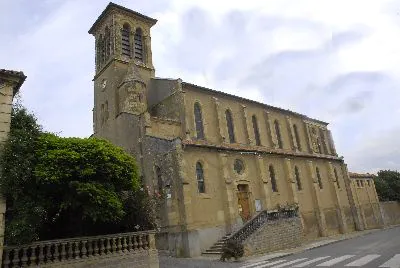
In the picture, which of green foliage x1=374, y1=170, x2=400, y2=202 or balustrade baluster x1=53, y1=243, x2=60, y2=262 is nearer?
balustrade baluster x1=53, y1=243, x2=60, y2=262

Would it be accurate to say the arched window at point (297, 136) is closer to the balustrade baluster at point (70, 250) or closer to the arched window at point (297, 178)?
the arched window at point (297, 178)

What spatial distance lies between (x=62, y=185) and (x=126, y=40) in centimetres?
2244

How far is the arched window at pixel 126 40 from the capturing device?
31.0 meters

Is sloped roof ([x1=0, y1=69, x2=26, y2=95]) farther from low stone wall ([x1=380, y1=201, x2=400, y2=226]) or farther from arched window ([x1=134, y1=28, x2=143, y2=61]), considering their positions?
low stone wall ([x1=380, y1=201, x2=400, y2=226])

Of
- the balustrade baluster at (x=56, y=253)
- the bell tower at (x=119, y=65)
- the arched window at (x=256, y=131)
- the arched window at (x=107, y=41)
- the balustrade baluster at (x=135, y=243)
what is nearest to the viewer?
the balustrade baluster at (x=56, y=253)

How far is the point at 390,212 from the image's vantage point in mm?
40594

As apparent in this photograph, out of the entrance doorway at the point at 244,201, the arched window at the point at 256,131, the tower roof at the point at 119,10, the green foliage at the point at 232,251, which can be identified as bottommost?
the green foliage at the point at 232,251

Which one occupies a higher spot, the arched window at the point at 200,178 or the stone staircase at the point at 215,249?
the arched window at the point at 200,178

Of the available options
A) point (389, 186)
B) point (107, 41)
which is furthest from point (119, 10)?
point (389, 186)

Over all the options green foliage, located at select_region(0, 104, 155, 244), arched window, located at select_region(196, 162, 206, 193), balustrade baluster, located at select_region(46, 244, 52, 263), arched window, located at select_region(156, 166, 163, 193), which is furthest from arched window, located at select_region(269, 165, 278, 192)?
balustrade baluster, located at select_region(46, 244, 52, 263)

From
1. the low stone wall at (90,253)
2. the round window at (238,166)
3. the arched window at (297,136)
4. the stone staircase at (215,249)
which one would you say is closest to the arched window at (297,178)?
the arched window at (297,136)

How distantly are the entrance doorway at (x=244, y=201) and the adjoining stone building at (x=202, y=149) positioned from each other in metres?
0.07

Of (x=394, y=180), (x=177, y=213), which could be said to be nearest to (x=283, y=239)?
(x=177, y=213)

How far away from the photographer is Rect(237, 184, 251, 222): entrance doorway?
23.5 meters
